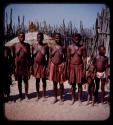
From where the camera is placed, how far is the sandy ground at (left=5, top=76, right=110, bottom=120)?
6.03m

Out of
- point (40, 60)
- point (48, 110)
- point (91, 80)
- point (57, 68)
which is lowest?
point (48, 110)

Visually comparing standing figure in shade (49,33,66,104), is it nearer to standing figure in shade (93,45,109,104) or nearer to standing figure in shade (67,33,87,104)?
standing figure in shade (67,33,87,104)

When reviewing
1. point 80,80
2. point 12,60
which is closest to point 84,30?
point 80,80

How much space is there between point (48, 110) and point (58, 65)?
2.35 ft

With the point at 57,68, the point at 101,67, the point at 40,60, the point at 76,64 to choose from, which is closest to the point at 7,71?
the point at 40,60

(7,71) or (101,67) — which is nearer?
(7,71)

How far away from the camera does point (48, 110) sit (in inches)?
240

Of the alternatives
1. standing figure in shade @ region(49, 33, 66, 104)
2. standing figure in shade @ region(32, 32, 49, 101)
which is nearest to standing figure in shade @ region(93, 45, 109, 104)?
standing figure in shade @ region(49, 33, 66, 104)

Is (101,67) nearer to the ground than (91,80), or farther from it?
farther from it

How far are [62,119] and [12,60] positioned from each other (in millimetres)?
1146

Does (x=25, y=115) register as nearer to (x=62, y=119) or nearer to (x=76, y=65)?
(x=62, y=119)

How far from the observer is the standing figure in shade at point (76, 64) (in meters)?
6.27

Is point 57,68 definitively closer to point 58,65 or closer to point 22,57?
point 58,65

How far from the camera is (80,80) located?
6.32m
